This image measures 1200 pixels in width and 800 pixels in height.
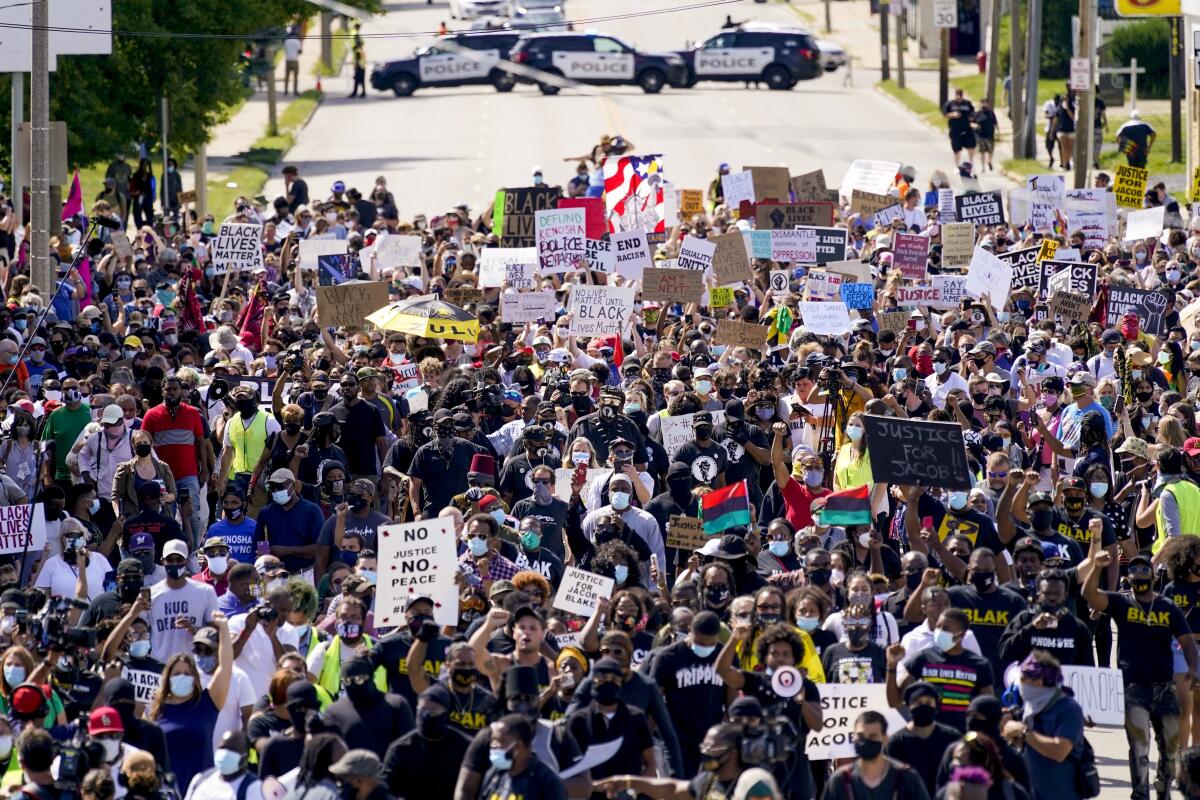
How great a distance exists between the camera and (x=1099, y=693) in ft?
34.7

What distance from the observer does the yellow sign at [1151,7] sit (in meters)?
38.4

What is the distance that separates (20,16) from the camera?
86.5ft

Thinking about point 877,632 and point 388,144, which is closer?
point 877,632

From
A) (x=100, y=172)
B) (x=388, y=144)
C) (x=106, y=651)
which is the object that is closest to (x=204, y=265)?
(x=106, y=651)

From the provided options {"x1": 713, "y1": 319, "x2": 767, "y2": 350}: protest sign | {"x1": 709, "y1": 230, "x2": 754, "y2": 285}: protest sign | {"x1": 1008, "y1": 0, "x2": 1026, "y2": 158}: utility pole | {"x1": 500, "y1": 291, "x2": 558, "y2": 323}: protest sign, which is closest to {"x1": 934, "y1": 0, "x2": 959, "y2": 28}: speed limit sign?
{"x1": 1008, "y1": 0, "x2": 1026, "y2": 158}: utility pole

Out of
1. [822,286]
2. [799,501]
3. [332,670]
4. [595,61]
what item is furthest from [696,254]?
[595,61]

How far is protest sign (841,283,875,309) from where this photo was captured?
2125 centimetres

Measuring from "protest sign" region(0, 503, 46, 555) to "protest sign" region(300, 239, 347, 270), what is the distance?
10.3 m

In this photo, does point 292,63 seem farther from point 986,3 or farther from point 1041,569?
point 1041,569

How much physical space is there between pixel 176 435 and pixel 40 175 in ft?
24.2

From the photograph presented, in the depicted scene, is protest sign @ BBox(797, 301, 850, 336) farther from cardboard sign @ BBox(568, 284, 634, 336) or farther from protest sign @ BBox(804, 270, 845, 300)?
protest sign @ BBox(804, 270, 845, 300)

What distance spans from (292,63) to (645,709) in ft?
170

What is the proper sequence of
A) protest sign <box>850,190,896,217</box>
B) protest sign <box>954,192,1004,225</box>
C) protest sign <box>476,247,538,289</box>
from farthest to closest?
protest sign <box>850,190,896,217</box>
protest sign <box>954,192,1004,225</box>
protest sign <box>476,247,538,289</box>

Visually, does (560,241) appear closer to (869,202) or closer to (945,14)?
(869,202)
